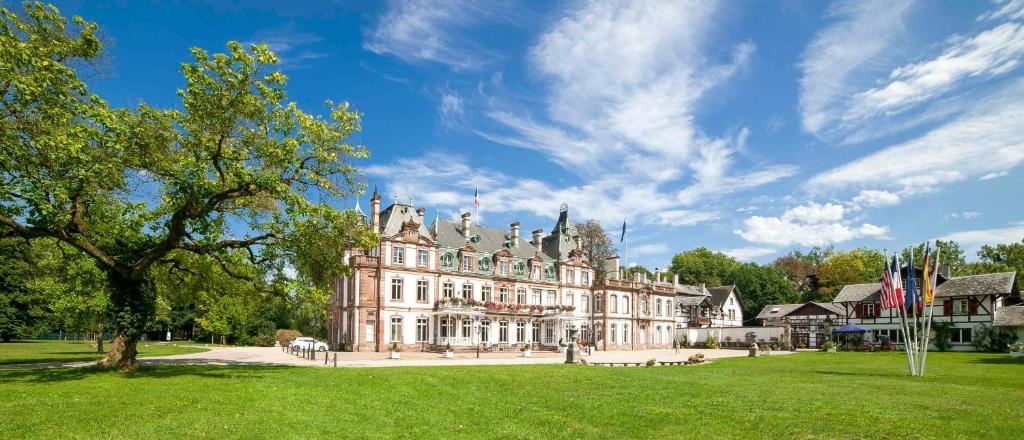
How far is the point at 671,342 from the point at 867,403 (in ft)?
162

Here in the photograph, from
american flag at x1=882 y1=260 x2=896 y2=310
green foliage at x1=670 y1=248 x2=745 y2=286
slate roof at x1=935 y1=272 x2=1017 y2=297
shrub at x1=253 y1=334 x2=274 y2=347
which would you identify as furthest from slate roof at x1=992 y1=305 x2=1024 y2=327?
shrub at x1=253 y1=334 x2=274 y2=347

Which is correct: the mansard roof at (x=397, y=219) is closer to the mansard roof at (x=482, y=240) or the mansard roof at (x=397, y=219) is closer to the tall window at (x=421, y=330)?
the mansard roof at (x=482, y=240)

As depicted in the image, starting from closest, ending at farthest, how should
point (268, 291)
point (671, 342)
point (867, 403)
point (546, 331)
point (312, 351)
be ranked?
point (867, 403) < point (268, 291) < point (312, 351) < point (546, 331) < point (671, 342)

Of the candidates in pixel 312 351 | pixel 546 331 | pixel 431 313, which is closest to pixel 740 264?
pixel 546 331

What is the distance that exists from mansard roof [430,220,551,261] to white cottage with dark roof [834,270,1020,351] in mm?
27887

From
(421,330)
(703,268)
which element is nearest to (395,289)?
(421,330)

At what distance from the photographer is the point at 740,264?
331 ft

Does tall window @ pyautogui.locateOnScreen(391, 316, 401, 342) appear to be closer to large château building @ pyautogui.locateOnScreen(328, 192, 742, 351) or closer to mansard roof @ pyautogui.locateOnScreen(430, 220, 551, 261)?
large château building @ pyautogui.locateOnScreen(328, 192, 742, 351)

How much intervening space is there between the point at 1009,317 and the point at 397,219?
141ft

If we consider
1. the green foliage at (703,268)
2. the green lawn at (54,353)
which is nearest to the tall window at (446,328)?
the green lawn at (54,353)

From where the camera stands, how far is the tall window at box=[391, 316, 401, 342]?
44.7 metres

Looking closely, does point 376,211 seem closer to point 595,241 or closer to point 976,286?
point 595,241

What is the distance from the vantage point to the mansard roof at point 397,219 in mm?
45688

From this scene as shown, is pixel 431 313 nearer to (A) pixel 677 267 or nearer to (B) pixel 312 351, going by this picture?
(B) pixel 312 351
